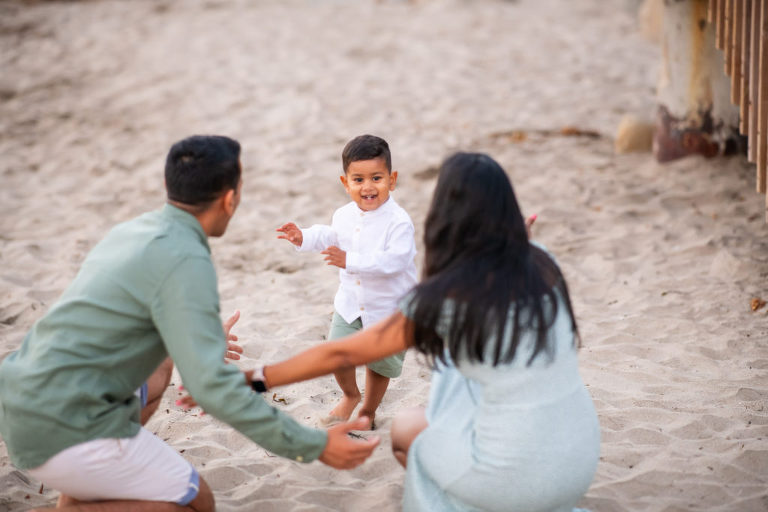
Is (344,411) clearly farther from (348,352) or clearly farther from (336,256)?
(348,352)

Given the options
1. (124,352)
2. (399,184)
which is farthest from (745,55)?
(124,352)

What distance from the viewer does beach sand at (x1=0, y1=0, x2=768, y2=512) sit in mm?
3500

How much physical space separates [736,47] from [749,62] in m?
0.23

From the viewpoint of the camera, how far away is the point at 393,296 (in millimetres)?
3629

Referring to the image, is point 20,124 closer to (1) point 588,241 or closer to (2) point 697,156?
(1) point 588,241

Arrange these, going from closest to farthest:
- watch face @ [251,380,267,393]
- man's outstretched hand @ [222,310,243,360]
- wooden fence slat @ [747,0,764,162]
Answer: watch face @ [251,380,267,393] → man's outstretched hand @ [222,310,243,360] → wooden fence slat @ [747,0,764,162]

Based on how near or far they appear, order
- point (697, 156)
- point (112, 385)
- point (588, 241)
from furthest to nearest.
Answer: point (697, 156)
point (588, 241)
point (112, 385)

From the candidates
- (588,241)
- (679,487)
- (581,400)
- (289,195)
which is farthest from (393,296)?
(289,195)

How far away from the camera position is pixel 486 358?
2.46 meters

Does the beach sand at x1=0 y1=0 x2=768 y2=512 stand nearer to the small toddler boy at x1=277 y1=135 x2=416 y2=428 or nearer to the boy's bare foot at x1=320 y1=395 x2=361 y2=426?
the boy's bare foot at x1=320 y1=395 x2=361 y2=426

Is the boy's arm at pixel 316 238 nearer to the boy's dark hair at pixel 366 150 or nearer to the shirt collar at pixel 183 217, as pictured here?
the boy's dark hair at pixel 366 150

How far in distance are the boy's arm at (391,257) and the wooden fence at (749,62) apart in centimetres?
279

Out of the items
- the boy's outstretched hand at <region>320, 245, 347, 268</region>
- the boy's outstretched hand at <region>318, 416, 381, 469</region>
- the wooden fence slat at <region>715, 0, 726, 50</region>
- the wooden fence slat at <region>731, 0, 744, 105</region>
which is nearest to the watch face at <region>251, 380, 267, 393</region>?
the boy's outstretched hand at <region>318, 416, 381, 469</region>

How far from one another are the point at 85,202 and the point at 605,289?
4777mm
